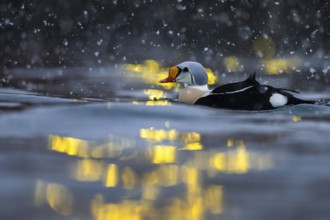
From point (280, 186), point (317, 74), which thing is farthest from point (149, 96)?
point (280, 186)

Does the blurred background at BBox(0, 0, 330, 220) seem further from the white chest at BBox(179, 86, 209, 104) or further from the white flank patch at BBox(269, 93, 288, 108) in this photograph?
the white chest at BBox(179, 86, 209, 104)

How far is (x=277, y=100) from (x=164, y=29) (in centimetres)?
1232

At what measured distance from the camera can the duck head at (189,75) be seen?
32.8 ft

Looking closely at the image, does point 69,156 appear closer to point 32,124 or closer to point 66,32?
point 32,124

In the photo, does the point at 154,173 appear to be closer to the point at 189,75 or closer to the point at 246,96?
the point at 246,96

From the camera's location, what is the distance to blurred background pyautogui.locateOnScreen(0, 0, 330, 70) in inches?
771

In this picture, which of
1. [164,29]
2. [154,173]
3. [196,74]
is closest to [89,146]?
[154,173]

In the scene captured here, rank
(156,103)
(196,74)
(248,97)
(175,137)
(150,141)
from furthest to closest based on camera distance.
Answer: (196,74) < (156,103) < (248,97) < (175,137) < (150,141)

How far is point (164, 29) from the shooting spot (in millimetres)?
20969

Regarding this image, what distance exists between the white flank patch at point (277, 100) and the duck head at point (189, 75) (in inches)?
53.8

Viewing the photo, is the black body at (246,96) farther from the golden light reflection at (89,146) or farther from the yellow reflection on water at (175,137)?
the golden light reflection at (89,146)

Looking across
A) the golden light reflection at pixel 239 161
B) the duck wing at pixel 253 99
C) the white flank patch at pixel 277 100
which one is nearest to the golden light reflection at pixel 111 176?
the golden light reflection at pixel 239 161

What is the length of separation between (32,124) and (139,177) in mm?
2711

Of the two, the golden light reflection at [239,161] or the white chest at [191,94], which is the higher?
the white chest at [191,94]
